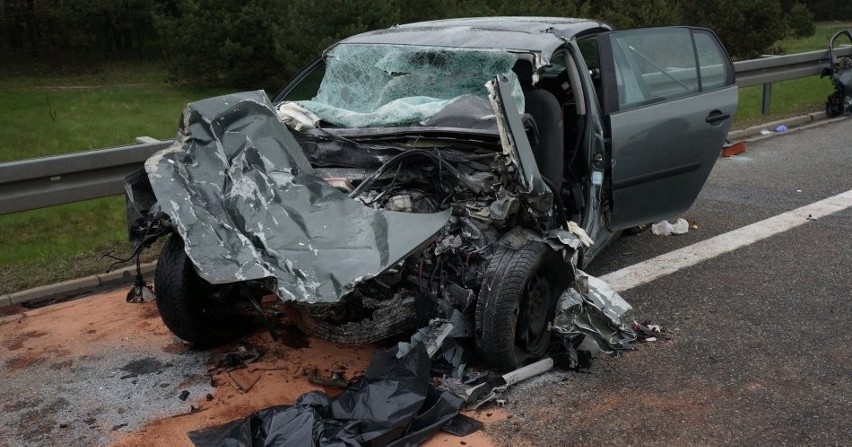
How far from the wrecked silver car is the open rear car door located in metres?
0.02

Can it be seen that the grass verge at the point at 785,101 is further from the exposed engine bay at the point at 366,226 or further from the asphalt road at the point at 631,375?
the exposed engine bay at the point at 366,226

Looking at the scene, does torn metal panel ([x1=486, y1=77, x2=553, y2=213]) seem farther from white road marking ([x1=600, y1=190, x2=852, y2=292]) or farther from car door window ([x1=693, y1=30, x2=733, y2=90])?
car door window ([x1=693, y1=30, x2=733, y2=90])

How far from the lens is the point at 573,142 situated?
5.43m

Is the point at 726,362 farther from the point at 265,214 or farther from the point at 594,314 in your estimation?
the point at 265,214

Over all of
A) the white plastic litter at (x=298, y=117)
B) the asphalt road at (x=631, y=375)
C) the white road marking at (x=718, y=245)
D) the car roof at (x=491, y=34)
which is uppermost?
the car roof at (x=491, y=34)

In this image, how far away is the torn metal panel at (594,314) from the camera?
4.44 metres

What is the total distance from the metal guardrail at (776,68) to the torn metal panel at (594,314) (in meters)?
7.48

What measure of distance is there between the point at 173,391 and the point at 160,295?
534 millimetres

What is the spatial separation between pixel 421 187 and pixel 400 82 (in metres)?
1.08

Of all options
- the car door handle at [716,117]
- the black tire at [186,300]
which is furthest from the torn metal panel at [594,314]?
the car door handle at [716,117]

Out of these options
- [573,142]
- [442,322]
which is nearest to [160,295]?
[442,322]

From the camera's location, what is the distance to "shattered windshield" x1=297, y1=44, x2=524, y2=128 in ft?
16.1

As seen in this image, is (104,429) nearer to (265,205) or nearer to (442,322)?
(265,205)

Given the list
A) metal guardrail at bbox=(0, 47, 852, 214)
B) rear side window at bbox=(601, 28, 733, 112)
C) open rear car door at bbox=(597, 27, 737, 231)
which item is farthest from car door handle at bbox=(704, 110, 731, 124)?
metal guardrail at bbox=(0, 47, 852, 214)
